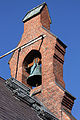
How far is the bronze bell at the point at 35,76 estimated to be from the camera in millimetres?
11844

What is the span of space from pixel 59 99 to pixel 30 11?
493cm

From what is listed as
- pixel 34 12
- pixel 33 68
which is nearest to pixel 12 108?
pixel 33 68

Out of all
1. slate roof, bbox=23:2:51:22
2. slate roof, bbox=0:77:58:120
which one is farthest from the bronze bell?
slate roof, bbox=23:2:51:22

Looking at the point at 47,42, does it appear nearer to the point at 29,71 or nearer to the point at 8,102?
the point at 29,71

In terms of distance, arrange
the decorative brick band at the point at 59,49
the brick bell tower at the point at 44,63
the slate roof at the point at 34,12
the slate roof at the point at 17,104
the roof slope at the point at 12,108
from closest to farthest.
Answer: the roof slope at the point at 12,108 → the slate roof at the point at 17,104 → the brick bell tower at the point at 44,63 → the decorative brick band at the point at 59,49 → the slate roof at the point at 34,12

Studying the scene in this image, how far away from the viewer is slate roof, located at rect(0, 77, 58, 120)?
756 centimetres

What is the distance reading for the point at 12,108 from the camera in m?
7.89

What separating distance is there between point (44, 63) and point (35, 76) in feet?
1.96

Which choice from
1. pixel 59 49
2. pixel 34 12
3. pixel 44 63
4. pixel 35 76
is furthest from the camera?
pixel 34 12

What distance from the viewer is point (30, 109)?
921cm

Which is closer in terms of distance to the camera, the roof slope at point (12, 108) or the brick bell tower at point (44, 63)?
the roof slope at point (12, 108)

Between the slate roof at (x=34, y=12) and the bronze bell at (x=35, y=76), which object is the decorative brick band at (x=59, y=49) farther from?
the slate roof at (x=34, y=12)

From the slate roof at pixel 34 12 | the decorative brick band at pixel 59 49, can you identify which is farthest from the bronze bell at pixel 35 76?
the slate roof at pixel 34 12

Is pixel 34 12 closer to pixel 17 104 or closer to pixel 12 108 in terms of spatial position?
pixel 17 104
